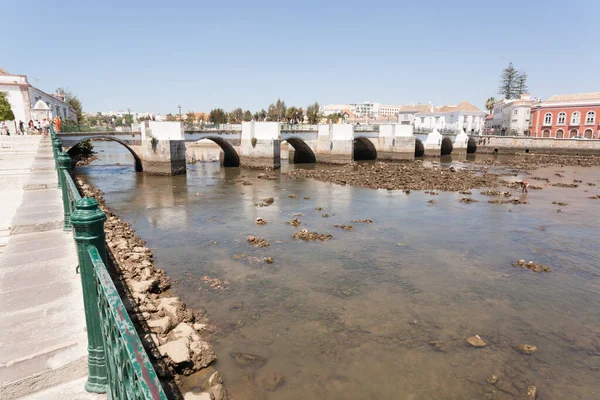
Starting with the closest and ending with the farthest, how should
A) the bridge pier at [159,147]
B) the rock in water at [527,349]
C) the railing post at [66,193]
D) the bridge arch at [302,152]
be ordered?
the railing post at [66,193] → the rock in water at [527,349] → the bridge pier at [159,147] → the bridge arch at [302,152]

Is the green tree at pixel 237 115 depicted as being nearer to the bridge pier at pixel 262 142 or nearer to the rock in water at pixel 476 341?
the bridge pier at pixel 262 142

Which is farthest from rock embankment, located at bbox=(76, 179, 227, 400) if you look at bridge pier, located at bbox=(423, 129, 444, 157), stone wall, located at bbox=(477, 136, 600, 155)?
stone wall, located at bbox=(477, 136, 600, 155)

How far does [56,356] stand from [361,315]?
7009 mm

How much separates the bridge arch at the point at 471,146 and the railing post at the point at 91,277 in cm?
7115

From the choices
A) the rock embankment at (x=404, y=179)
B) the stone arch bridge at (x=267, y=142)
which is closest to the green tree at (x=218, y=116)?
the stone arch bridge at (x=267, y=142)

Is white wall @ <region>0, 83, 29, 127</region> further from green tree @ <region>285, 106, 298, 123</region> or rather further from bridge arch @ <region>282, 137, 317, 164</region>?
green tree @ <region>285, 106, 298, 123</region>

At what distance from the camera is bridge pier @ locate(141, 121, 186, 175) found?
31.8 metres

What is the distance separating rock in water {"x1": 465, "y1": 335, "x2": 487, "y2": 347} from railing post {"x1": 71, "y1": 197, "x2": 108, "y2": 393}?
7368mm

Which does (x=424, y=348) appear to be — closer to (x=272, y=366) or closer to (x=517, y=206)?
(x=272, y=366)

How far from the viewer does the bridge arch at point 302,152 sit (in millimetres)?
45119

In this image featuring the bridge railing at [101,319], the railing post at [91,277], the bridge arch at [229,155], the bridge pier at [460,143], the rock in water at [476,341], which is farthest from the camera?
the bridge pier at [460,143]

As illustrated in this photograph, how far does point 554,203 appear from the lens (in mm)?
22812

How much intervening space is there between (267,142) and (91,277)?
115 ft

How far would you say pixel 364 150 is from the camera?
175 ft
